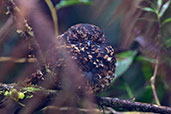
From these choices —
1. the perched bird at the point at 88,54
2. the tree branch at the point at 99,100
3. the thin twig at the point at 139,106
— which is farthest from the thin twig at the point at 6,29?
the thin twig at the point at 139,106

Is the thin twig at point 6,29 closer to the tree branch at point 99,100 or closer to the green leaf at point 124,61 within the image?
the tree branch at point 99,100

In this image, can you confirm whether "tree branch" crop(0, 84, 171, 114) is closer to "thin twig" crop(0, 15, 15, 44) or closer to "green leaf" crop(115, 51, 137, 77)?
"thin twig" crop(0, 15, 15, 44)

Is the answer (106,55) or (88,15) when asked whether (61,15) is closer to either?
(88,15)

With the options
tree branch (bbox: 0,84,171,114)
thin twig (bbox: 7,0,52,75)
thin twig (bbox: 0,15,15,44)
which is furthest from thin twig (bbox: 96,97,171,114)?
thin twig (bbox: 0,15,15,44)

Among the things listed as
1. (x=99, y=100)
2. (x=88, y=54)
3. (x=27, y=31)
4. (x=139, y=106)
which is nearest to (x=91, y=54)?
(x=88, y=54)

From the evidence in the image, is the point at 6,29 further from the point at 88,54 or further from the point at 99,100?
the point at 99,100

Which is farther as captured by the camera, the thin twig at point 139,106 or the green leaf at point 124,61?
the green leaf at point 124,61

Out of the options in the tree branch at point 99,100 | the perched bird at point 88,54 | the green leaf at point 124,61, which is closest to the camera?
the tree branch at point 99,100
